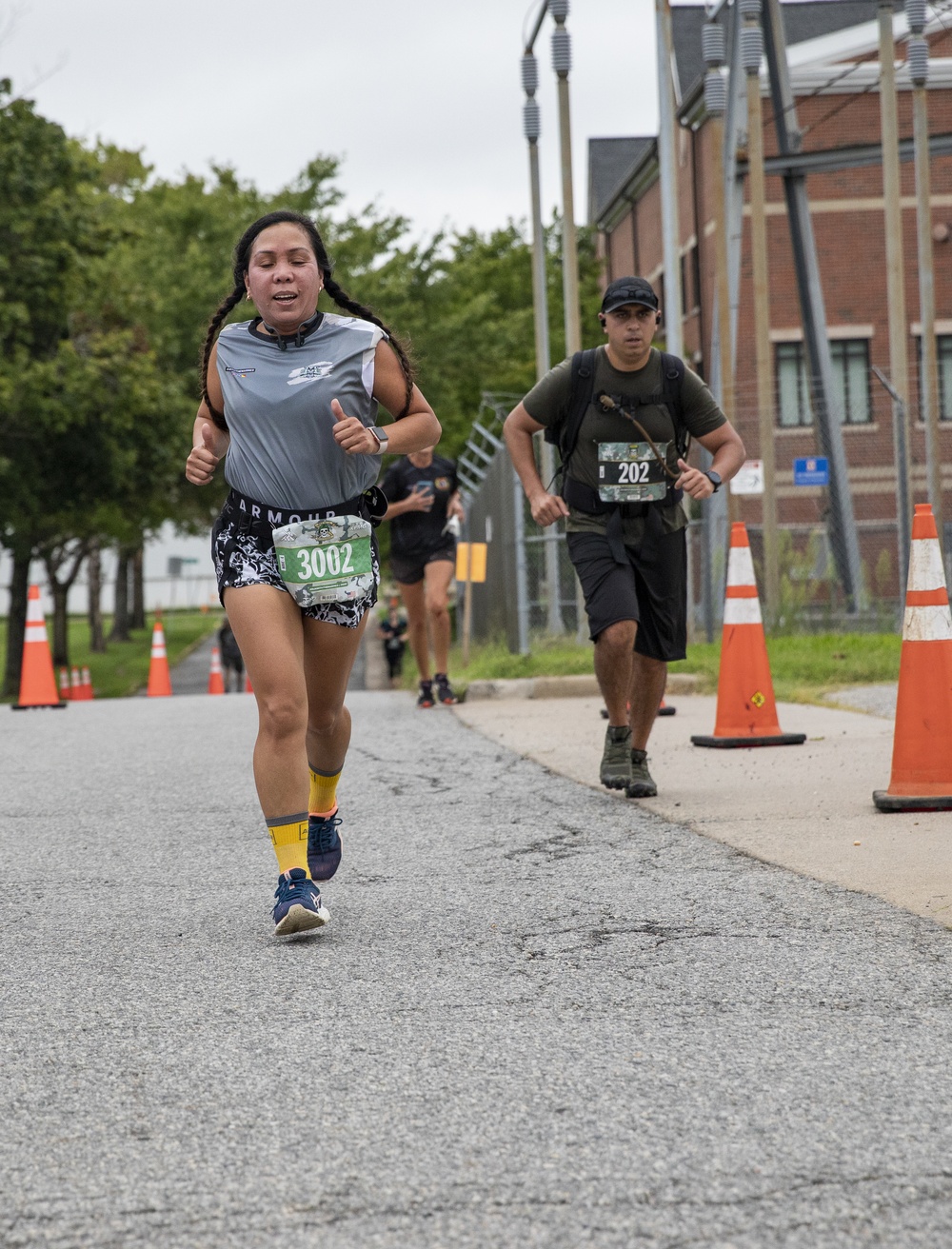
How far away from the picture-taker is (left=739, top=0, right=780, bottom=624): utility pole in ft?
63.0

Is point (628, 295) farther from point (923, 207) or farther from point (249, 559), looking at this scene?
point (923, 207)

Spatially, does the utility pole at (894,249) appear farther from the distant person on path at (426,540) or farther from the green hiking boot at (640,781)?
the green hiking boot at (640,781)

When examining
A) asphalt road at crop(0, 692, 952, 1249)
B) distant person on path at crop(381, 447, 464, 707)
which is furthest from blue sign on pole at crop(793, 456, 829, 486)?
asphalt road at crop(0, 692, 952, 1249)

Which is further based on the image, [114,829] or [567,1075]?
[114,829]

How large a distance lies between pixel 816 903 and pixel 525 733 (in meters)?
5.61

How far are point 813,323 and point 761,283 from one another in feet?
12.8

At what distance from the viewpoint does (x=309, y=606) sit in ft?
16.2

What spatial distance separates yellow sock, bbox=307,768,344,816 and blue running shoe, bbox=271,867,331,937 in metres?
0.62

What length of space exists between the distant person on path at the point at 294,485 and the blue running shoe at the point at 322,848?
42 cm

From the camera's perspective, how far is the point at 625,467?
7.18 m

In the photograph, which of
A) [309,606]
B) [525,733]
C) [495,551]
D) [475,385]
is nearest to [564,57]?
[495,551]

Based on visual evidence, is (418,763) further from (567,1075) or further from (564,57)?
(564,57)

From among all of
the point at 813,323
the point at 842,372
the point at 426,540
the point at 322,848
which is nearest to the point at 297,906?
the point at 322,848

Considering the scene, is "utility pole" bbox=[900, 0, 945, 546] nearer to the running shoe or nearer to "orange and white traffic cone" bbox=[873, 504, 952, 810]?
the running shoe
